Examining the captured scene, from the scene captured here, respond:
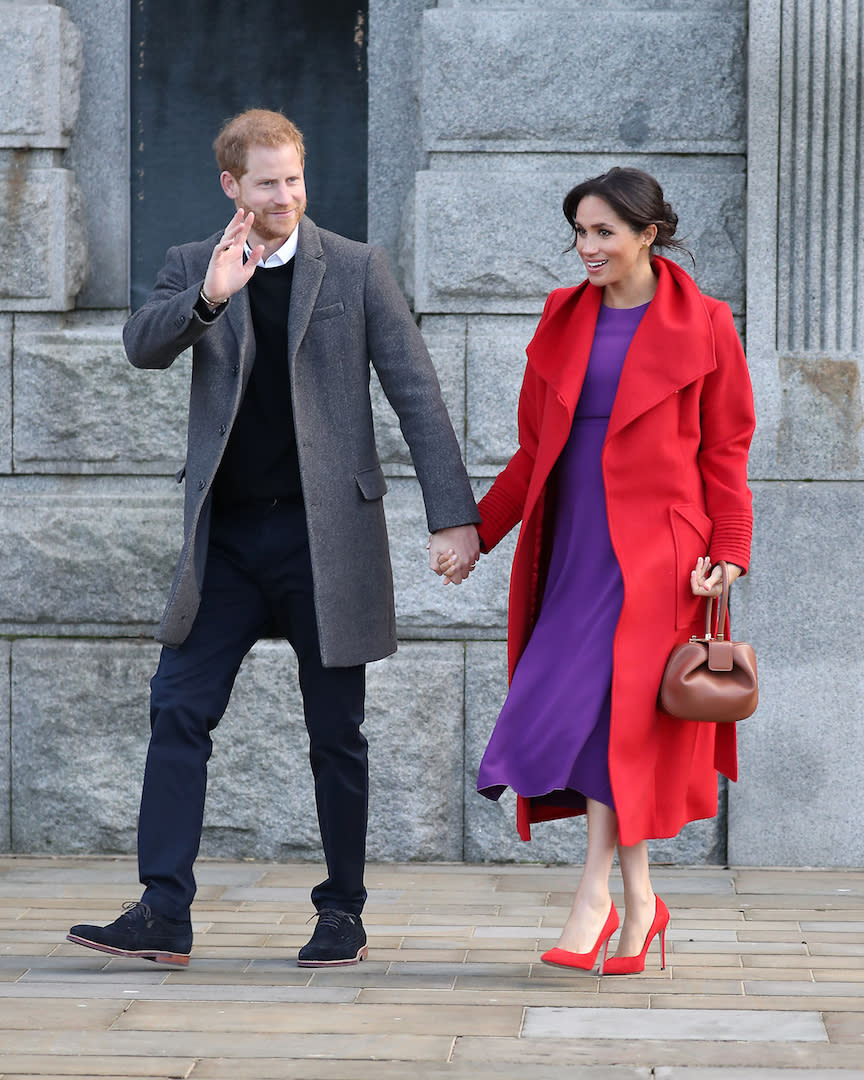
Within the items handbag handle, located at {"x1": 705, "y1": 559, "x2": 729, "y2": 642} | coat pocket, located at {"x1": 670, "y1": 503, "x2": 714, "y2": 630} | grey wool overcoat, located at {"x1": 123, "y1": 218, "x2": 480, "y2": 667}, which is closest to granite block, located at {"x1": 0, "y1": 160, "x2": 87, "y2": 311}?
grey wool overcoat, located at {"x1": 123, "y1": 218, "x2": 480, "y2": 667}

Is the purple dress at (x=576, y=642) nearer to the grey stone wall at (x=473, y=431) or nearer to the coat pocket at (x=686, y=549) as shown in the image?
the coat pocket at (x=686, y=549)

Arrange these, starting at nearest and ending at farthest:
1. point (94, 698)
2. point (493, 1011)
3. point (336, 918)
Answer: point (493, 1011), point (336, 918), point (94, 698)

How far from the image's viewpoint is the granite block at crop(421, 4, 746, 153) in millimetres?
5254

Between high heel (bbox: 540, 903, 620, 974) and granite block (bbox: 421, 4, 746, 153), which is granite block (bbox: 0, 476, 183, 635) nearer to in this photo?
granite block (bbox: 421, 4, 746, 153)

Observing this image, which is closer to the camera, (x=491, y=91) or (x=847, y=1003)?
(x=847, y=1003)

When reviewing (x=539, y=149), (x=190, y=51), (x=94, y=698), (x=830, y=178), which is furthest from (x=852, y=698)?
(x=190, y=51)

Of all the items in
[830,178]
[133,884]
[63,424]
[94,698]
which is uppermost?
[830,178]

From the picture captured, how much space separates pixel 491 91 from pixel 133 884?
272 centimetres

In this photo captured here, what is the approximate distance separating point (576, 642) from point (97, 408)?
2.25m

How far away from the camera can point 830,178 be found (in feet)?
17.0

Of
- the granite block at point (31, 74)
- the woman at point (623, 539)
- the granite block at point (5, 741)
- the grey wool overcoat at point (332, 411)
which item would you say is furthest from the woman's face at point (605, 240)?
the granite block at point (5, 741)

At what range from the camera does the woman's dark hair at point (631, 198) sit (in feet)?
12.2

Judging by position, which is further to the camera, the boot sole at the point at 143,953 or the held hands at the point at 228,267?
the boot sole at the point at 143,953

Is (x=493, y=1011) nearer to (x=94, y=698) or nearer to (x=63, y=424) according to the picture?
(x=94, y=698)
